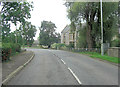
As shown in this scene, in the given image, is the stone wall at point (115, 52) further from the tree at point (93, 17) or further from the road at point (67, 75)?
the road at point (67, 75)

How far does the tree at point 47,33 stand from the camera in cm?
7788

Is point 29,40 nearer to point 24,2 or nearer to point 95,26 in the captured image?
point 95,26

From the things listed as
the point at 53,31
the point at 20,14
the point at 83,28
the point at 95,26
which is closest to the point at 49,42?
the point at 53,31

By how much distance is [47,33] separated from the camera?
78812 mm

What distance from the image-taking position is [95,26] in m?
27.6

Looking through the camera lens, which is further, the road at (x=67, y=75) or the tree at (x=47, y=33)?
the tree at (x=47, y=33)

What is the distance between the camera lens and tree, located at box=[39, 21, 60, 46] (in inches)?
3066

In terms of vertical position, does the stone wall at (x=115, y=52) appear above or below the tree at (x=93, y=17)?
below

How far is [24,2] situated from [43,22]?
63112mm

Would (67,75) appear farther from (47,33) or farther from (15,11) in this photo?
(47,33)

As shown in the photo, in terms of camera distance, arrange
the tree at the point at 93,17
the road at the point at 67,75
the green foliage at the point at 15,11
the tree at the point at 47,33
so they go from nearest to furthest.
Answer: the road at the point at 67,75 → the green foliage at the point at 15,11 → the tree at the point at 93,17 → the tree at the point at 47,33

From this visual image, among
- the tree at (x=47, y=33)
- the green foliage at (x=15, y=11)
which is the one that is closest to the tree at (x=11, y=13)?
the green foliage at (x=15, y=11)

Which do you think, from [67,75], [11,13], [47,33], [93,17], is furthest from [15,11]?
[47,33]

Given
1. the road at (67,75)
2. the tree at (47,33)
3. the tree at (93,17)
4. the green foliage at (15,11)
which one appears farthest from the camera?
the tree at (47,33)
